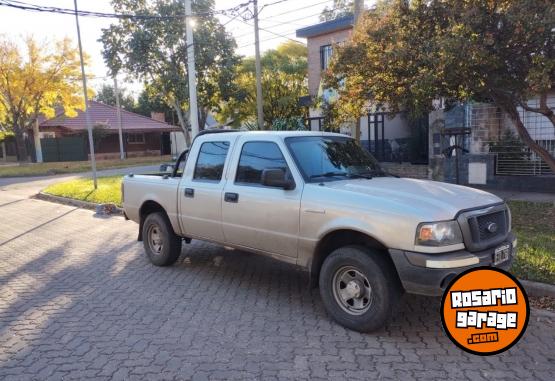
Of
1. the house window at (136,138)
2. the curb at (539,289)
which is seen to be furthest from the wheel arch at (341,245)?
the house window at (136,138)

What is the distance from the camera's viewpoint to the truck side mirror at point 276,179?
15.3 feet

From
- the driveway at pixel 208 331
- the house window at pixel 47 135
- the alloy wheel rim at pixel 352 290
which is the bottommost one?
the driveway at pixel 208 331

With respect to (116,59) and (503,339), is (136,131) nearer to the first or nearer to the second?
(116,59)

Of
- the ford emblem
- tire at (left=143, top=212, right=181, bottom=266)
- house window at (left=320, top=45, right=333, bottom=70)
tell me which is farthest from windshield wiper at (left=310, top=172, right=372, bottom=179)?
house window at (left=320, top=45, right=333, bottom=70)

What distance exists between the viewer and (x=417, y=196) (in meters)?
4.22

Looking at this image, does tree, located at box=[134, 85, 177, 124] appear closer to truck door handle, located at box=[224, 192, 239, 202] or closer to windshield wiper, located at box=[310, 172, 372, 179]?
truck door handle, located at box=[224, 192, 239, 202]

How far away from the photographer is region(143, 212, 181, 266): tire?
6.53m

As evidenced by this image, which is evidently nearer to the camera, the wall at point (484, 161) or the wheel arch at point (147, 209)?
the wheel arch at point (147, 209)

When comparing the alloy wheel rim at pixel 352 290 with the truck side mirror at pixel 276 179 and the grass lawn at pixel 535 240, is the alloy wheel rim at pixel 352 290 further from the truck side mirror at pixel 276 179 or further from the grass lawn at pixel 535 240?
the grass lawn at pixel 535 240

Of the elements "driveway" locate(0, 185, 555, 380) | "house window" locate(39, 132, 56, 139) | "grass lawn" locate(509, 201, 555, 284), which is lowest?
"driveway" locate(0, 185, 555, 380)

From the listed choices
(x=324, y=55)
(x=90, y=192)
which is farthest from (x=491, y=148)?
(x=324, y=55)

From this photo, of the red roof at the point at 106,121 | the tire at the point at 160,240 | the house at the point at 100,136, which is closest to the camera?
the tire at the point at 160,240

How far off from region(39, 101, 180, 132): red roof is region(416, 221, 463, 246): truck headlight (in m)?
38.6

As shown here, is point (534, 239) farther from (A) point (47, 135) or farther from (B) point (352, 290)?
(A) point (47, 135)
